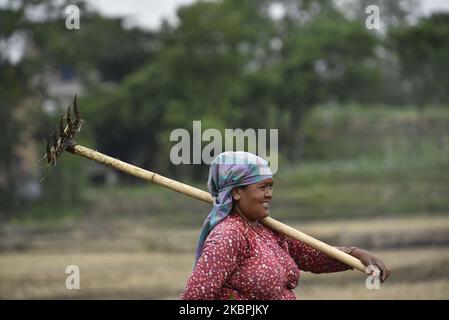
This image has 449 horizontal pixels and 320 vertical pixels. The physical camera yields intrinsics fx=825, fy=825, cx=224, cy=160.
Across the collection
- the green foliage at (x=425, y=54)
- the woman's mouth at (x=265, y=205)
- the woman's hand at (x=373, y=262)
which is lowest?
the woman's hand at (x=373, y=262)

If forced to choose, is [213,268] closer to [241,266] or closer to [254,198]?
[241,266]

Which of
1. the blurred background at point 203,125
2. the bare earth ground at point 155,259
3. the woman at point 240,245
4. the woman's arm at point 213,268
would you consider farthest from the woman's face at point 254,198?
the blurred background at point 203,125

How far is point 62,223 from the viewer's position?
20531mm

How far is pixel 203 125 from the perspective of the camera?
21.0 metres

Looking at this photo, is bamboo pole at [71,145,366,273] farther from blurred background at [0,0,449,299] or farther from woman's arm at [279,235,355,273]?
blurred background at [0,0,449,299]

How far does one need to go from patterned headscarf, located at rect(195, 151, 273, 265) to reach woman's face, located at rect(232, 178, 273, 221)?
0.06ft

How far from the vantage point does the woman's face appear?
111 inches

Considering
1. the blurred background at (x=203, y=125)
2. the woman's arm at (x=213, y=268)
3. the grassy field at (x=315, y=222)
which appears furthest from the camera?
the blurred background at (x=203, y=125)

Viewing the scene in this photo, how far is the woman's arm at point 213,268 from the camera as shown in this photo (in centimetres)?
267

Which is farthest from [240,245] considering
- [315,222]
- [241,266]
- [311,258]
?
[315,222]

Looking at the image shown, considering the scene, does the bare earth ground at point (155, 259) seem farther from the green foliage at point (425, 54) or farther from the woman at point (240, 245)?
the green foliage at point (425, 54)

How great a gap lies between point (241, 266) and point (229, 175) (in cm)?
31

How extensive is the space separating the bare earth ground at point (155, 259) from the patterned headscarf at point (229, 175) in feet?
22.6
